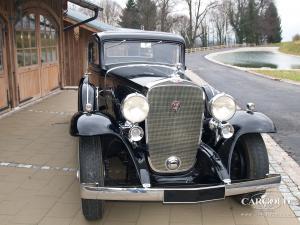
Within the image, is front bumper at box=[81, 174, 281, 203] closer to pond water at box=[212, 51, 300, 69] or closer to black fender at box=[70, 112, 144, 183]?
black fender at box=[70, 112, 144, 183]

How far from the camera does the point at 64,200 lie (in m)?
4.49

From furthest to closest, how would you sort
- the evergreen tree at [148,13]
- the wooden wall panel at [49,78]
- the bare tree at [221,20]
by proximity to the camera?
the bare tree at [221,20], the evergreen tree at [148,13], the wooden wall panel at [49,78]

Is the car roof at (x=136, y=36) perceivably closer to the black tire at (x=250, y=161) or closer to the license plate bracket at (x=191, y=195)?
the black tire at (x=250, y=161)

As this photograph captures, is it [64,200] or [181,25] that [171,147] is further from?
[181,25]

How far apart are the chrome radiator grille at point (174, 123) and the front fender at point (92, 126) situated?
0.38 meters

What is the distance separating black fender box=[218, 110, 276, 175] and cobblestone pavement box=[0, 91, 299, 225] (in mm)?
644

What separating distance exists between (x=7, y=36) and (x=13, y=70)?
0.80 metres

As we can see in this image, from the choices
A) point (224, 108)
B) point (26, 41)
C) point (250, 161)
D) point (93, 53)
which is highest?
point (26, 41)

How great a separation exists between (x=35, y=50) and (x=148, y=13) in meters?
40.7

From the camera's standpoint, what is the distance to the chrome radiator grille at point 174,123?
379 cm

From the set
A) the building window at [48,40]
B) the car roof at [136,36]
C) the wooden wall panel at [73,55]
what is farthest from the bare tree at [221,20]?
the car roof at [136,36]

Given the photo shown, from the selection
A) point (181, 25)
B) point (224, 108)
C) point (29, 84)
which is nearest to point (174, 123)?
point (224, 108)

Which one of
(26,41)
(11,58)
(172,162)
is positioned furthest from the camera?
(26,41)

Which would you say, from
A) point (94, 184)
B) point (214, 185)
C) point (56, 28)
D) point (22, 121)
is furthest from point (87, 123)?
point (56, 28)
